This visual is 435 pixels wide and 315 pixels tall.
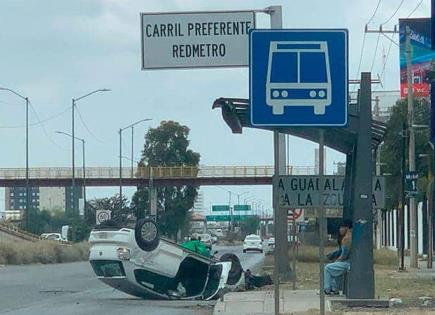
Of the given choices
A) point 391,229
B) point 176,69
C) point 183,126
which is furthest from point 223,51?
point 391,229

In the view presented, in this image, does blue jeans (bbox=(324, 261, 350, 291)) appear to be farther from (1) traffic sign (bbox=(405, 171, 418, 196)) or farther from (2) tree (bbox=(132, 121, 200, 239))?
(2) tree (bbox=(132, 121, 200, 239))

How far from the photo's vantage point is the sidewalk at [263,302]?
20256mm

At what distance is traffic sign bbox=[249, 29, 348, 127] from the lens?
11023 mm

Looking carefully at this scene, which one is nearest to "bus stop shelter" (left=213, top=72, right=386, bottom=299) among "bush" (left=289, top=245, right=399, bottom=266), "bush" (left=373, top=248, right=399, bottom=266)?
"bush" (left=373, top=248, right=399, bottom=266)

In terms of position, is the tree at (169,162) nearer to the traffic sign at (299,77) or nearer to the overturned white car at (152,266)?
the overturned white car at (152,266)

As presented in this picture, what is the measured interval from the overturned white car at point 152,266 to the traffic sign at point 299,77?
557 inches

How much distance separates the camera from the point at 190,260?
26.1m

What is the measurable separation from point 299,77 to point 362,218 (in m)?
9.88

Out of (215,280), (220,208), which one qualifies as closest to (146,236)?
(215,280)

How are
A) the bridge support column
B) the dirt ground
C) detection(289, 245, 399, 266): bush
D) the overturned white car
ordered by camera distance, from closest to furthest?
the dirt ground → the bridge support column → the overturned white car → detection(289, 245, 399, 266): bush

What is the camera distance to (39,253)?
61969 mm

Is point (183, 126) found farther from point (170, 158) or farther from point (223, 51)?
point (223, 51)

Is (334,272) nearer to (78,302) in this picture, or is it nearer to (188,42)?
(188,42)

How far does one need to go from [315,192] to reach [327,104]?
33.5ft
